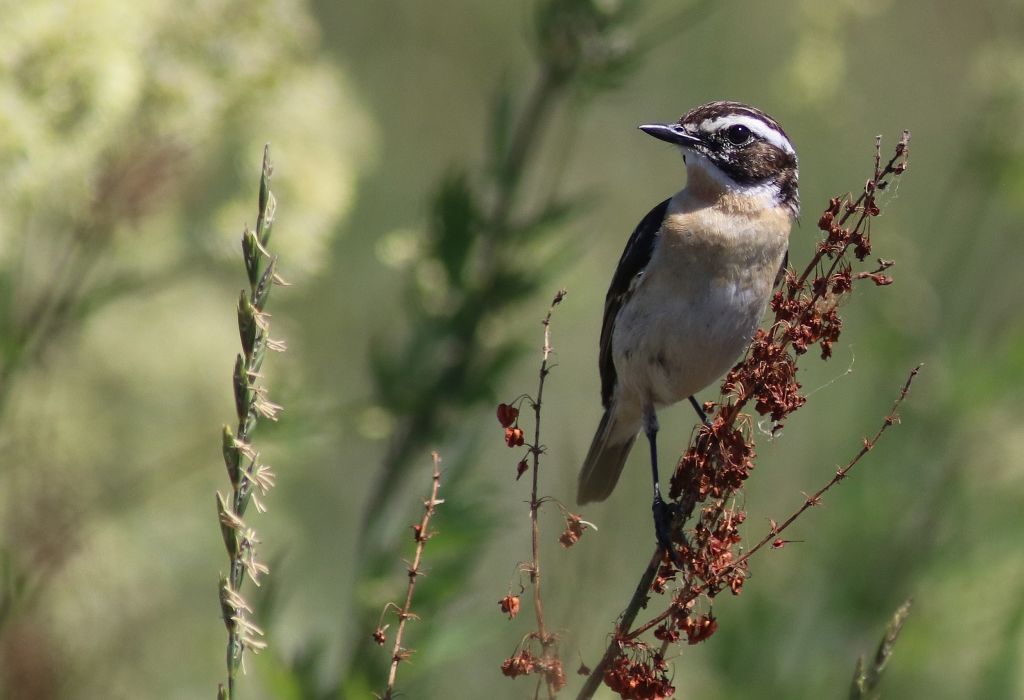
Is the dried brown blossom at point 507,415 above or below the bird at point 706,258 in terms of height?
below

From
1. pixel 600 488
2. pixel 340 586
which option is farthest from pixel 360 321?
pixel 600 488

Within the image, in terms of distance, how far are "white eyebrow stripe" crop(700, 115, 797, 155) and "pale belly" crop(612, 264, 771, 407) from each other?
1.63ft

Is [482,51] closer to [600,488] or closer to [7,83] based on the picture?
[600,488]

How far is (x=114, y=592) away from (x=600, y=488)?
1793mm

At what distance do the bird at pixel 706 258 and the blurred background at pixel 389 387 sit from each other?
13.6 inches

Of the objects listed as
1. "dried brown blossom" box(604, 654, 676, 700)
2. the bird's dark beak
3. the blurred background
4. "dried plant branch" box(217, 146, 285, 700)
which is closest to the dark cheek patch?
the bird's dark beak

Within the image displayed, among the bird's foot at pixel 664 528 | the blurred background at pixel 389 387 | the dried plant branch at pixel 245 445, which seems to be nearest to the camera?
the dried plant branch at pixel 245 445

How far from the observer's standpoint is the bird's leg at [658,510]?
9.03 ft

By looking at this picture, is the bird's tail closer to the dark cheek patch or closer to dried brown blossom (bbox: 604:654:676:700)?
the dark cheek patch

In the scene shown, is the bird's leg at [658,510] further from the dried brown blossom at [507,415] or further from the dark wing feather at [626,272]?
the dried brown blossom at [507,415]

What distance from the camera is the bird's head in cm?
450

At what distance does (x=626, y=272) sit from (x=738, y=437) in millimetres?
1849

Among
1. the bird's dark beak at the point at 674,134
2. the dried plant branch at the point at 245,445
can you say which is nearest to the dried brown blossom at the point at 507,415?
the dried plant branch at the point at 245,445

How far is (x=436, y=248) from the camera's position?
4770mm
